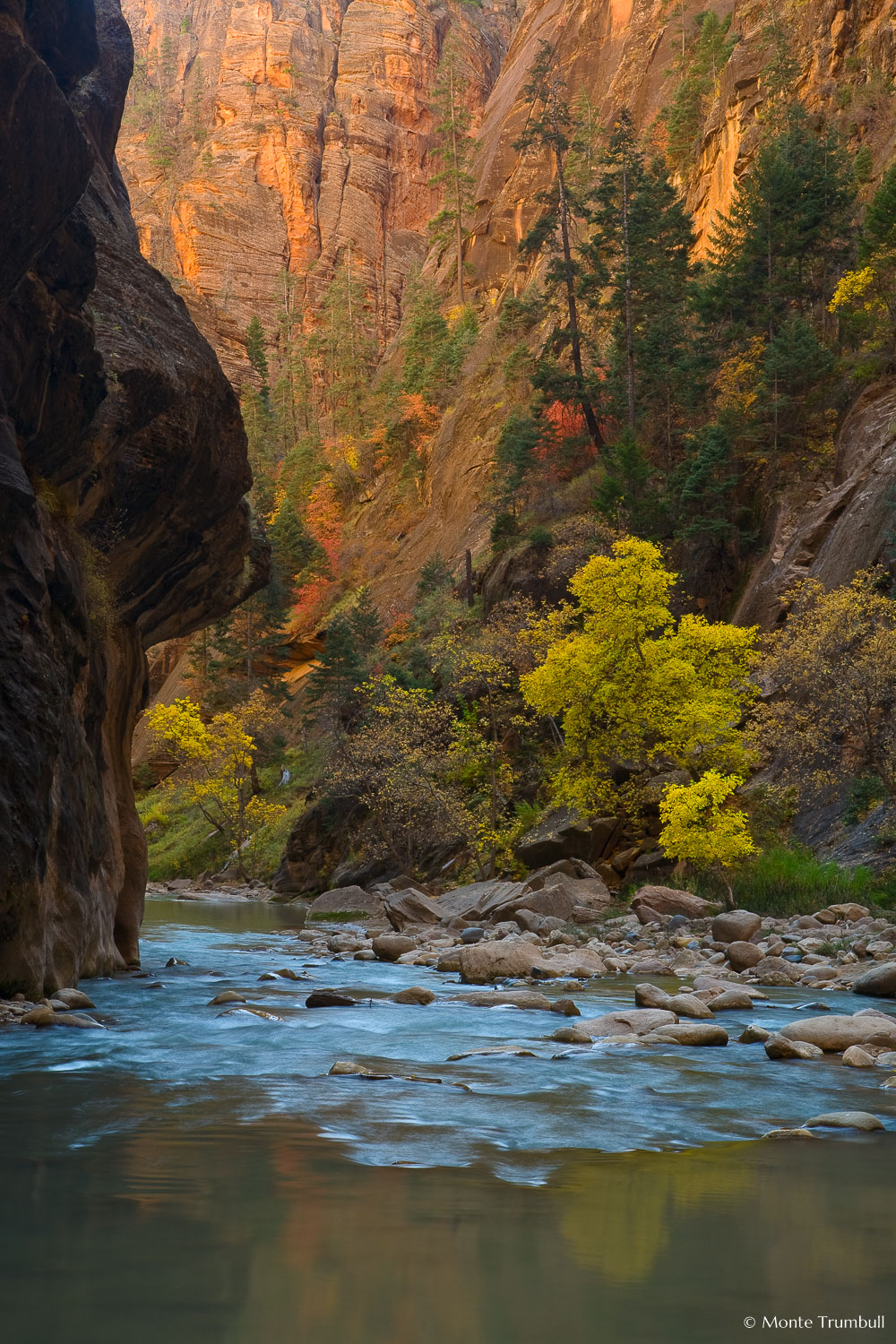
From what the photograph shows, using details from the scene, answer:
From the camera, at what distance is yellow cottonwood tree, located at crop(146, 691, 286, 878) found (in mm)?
48200

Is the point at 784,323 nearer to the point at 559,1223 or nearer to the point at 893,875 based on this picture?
the point at 893,875

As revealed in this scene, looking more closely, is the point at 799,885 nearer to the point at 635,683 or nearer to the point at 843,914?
the point at 843,914

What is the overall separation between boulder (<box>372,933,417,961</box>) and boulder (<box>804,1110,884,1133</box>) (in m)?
13.0

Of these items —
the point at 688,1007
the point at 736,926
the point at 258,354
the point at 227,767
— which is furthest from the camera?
the point at 258,354

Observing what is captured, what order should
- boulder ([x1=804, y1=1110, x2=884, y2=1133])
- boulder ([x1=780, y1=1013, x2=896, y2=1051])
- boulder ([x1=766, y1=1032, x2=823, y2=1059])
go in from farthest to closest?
boulder ([x1=780, y1=1013, x2=896, y2=1051]), boulder ([x1=766, y1=1032, x2=823, y2=1059]), boulder ([x1=804, y1=1110, x2=884, y2=1133])

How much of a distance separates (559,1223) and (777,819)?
20967mm

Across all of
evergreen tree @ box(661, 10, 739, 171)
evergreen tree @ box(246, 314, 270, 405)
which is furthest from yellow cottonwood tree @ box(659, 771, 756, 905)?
evergreen tree @ box(246, 314, 270, 405)

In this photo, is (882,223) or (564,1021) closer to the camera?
(564,1021)

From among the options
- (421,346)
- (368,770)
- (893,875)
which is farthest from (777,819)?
(421,346)

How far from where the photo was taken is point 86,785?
15.4 meters

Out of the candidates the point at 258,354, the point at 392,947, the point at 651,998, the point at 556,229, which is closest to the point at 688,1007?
the point at 651,998

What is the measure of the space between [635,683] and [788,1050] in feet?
58.0

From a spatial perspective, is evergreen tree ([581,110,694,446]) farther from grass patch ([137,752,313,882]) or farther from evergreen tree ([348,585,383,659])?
grass patch ([137,752,313,882])

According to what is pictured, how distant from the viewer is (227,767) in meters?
48.8
